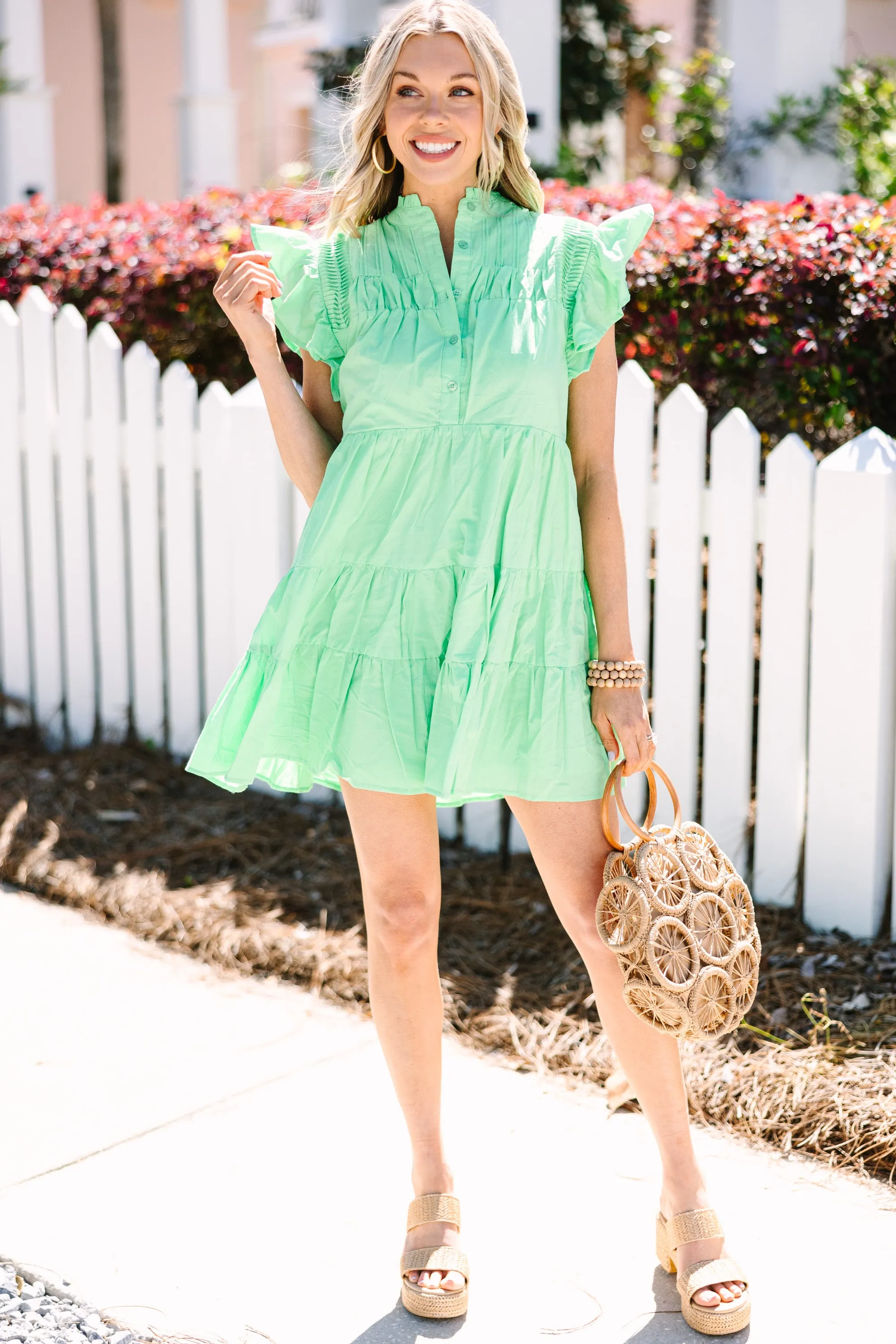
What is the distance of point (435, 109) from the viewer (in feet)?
7.04

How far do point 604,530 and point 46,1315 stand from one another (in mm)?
1504

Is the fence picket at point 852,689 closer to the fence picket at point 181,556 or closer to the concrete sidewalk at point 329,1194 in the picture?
the concrete sidewalk at point 329,1194

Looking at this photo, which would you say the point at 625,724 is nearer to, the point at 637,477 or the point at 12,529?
the point at 637,477

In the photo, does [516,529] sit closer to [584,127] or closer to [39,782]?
[39,782]

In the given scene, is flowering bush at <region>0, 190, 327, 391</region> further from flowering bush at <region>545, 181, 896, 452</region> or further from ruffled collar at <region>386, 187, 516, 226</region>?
ruffled collar at <region>386, 187, 516, 226</region>

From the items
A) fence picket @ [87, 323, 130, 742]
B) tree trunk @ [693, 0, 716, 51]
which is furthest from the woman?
tree trunk @ [693, 0, 716, 51]

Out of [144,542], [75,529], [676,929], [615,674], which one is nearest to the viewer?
[676,929]

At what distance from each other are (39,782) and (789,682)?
2490 millimetres

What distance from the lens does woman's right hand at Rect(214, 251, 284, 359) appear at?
7.46 ft

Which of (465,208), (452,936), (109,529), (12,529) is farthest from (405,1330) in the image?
(12,529)

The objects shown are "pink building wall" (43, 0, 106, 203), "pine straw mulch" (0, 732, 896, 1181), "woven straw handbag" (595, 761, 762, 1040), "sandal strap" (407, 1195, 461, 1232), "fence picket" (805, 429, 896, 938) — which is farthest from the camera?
"pink building wall" (43, 0, 106, 203)

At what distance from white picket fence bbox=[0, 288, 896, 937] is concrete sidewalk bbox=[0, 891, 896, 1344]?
98cm

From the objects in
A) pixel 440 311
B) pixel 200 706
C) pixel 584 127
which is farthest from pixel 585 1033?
pixel 584 127

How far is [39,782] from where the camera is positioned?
4648 millimetres
